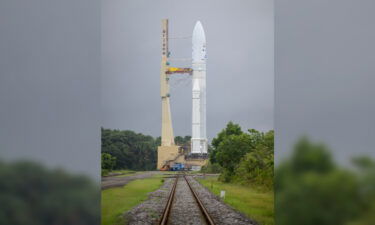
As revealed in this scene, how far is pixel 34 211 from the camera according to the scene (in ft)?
19.4

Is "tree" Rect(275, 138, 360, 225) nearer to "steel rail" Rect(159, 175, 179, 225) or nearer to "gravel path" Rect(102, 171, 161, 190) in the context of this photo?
"steel rail" Rect(159, 175, 179, 225)

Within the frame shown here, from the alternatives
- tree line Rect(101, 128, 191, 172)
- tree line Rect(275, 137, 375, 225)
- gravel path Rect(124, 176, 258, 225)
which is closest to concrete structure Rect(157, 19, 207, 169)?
tree line Rect(101, 128, 191, 172)

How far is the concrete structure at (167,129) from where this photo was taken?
10219mm

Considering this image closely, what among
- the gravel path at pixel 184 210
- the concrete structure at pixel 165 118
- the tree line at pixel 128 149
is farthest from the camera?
the concrete structure at pixel 165 118

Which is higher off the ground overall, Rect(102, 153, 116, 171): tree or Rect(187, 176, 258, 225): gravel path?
Rect(102, 153, 116, 171): tree

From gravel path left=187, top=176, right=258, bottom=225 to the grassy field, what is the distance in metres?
0.11

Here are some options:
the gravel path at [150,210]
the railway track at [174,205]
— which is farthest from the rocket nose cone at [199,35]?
the gravel path at [150,210]

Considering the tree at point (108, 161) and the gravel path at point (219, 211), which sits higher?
the tree at point (108, 161)

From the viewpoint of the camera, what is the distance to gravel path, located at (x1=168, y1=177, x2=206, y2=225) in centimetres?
802

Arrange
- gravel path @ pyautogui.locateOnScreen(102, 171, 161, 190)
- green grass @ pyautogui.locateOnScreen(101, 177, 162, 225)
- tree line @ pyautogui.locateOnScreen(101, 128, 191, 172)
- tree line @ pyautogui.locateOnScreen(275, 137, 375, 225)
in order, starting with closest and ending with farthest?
tree line @ pyautogui.locateOnScreen(275, 137, 375, 225)
green grass @ pyautogui.locateOnScreen(101, 177, 162, 225)
gravel path @ pyautogui.locateOnScreen(102, 171, 161, 190)
tree line @ pyautogui.locateOnScreen(101, 128, 191, 172)

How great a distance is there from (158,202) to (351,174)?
4.59 metres

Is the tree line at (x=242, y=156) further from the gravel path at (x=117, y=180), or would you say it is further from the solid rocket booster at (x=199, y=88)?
the gravel path at (x=117, y=180)

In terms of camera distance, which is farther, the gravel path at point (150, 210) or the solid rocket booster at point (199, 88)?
the solid rocket booster at point (199, 88)

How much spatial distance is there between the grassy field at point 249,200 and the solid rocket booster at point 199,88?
1277mm
